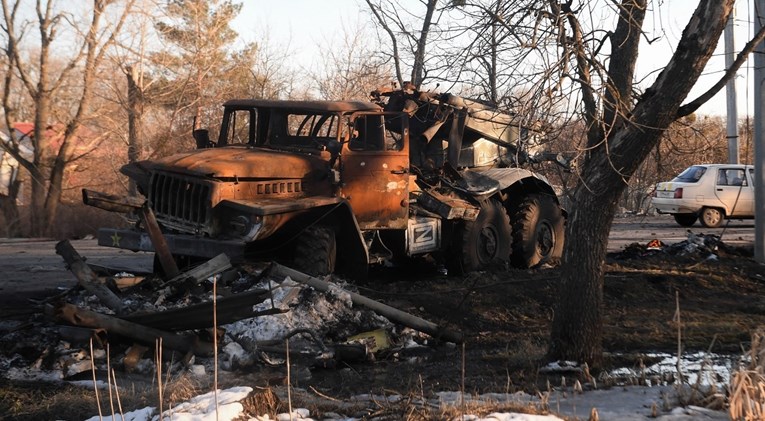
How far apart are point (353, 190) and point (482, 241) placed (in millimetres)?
2906

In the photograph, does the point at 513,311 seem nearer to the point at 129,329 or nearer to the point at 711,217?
the point at 129,329

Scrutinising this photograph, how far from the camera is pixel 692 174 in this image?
21.1m

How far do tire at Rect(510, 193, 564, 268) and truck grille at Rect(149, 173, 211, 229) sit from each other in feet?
19.1

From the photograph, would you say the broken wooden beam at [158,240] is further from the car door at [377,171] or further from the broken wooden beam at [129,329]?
the car door at [377,171]

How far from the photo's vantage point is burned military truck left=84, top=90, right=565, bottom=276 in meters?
8.62

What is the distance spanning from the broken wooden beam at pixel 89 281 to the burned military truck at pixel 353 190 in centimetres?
75

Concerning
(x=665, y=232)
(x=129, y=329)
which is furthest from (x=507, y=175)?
(x=665, y=232)

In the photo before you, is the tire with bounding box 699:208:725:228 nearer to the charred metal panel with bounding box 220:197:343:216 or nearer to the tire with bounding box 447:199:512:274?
the tire with bounding box 447:199:512:274

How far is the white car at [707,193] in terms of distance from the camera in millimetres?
20734

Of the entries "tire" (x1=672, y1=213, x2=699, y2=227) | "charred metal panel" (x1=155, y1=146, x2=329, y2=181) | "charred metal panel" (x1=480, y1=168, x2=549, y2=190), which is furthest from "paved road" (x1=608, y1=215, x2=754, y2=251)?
"charred metal panel" (x1=155, y1=146, x2=329, y2=181)

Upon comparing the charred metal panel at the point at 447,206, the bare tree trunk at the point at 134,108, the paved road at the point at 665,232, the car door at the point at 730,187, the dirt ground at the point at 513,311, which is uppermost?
the bare tree trunk at the point at 134,108

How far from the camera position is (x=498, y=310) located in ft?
30.0

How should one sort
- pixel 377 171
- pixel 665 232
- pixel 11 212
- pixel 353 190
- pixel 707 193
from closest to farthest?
pixel 353 190
pixel 377 171
pixel 665 232
pixel 707 193
pixel 11 212

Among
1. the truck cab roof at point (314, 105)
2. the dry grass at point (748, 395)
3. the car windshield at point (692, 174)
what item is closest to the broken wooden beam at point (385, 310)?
the truck cab roof at point (314, 105)
